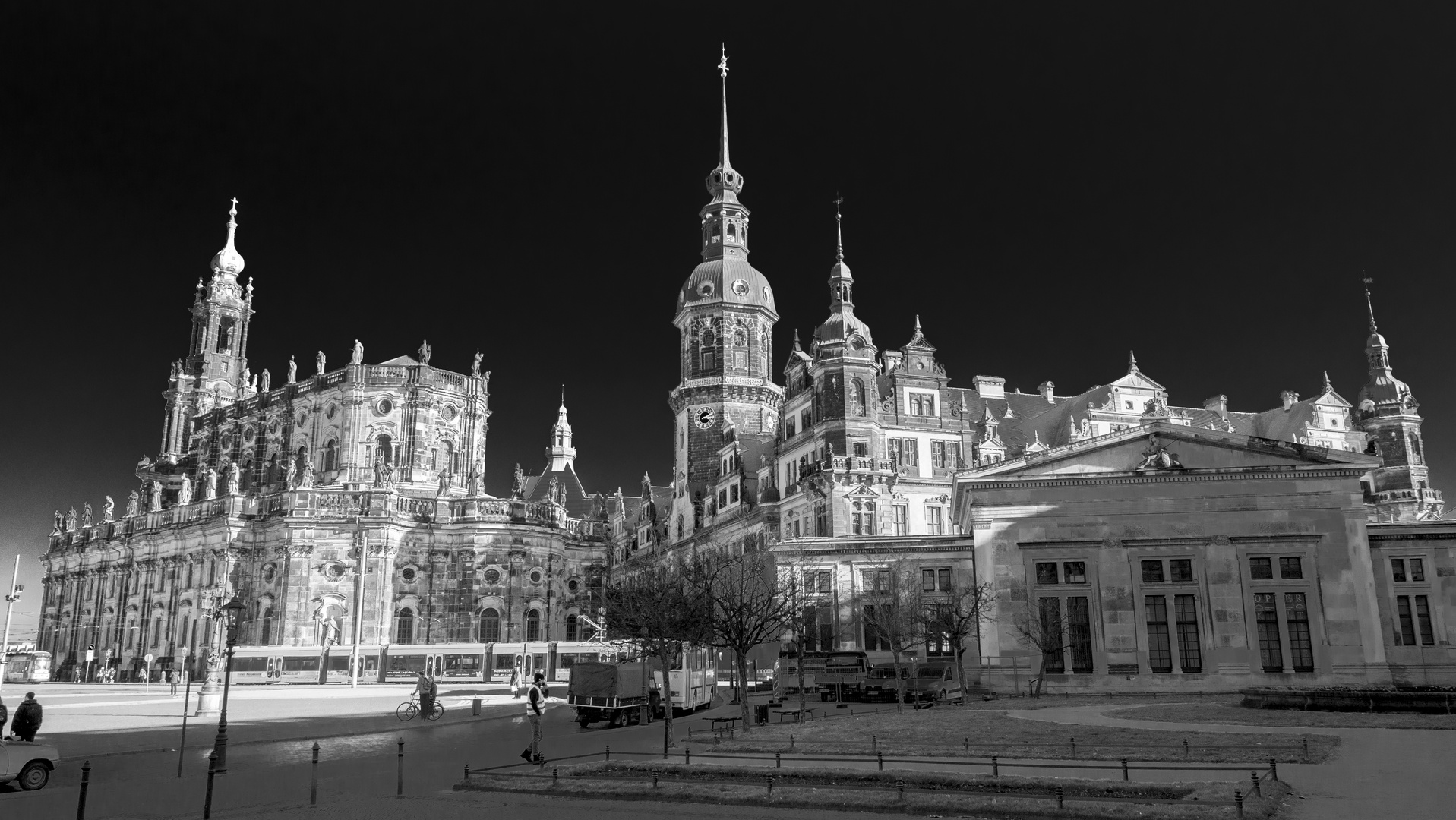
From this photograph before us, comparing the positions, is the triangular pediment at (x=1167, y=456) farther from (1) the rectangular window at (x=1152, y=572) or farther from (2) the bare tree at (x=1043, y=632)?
(2) the bare tree at (x=1043, y=632)

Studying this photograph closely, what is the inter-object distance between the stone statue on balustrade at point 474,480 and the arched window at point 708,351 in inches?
955

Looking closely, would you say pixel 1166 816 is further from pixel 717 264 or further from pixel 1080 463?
pixel 717 264

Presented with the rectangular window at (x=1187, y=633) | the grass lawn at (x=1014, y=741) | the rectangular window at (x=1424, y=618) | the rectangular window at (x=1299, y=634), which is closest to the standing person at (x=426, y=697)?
the grass lawn at (x=1014, y=741)

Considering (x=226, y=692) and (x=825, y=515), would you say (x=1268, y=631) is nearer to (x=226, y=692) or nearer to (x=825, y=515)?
(x=825, y=515)

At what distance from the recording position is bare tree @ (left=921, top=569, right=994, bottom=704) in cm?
4366

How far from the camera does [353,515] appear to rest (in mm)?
90312

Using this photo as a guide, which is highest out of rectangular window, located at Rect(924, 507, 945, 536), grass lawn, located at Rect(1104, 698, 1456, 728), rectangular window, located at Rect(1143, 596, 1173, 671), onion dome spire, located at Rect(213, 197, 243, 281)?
onion dome spire, located at Rect(213, 197, 243, 281)

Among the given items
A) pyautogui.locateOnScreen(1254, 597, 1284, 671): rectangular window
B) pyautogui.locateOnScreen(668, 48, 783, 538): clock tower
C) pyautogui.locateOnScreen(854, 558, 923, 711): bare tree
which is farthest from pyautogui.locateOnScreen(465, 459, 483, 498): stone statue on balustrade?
pyautogui.locateOnScreen(1254, 597, 1284, 671): rectangular window

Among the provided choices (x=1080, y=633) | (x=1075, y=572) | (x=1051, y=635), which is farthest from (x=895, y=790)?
(x=1075, y=572)

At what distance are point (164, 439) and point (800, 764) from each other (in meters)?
124

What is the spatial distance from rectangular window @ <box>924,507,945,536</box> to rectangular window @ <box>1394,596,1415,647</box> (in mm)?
26604

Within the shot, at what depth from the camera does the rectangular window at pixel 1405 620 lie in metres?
44.4

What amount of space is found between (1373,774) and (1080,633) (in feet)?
86.6

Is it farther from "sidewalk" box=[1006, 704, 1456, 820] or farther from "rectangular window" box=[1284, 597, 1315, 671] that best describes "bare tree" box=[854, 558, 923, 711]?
"sidewalk" box=[1006, 704, 1456, 820]
